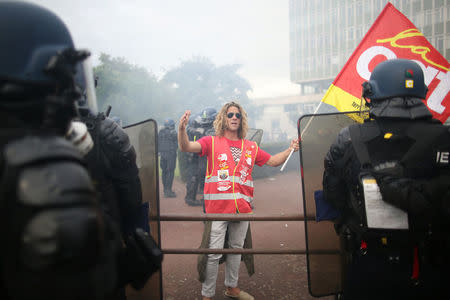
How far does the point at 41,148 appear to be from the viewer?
0.81 m

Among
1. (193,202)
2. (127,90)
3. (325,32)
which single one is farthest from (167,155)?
(325,32)

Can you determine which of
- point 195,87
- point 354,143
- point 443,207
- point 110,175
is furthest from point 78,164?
point 195,87

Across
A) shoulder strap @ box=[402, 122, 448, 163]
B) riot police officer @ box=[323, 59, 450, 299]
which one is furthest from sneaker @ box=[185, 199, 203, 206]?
shoulder strap @ box=[402, 122, 448, 163]

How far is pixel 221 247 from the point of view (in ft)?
9.57

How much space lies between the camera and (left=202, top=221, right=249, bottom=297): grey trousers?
2.86 m

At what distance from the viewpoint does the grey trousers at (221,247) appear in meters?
2.86

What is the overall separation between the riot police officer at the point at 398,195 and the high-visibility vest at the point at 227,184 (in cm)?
128

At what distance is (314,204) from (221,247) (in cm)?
108

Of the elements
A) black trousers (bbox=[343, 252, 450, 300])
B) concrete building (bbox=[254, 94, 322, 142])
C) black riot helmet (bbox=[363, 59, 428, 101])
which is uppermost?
black riot helmet (bbox=[363, 59, 428, 101])

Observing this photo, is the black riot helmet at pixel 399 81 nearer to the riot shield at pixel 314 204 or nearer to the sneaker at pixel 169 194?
the riot shield at pixel 314 204

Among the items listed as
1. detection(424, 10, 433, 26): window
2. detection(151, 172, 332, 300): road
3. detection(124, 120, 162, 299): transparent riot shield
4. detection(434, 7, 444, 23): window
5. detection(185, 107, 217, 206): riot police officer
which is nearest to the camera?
detection(124, 120, 162, 299): transparent riot shield

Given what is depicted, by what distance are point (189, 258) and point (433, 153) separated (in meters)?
3.72

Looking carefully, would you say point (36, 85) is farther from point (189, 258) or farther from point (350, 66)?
point (189, 258)

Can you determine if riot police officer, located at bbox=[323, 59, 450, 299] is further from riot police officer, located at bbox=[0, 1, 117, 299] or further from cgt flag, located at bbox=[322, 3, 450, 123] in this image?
riot police officer, located at bbox=[0, 1, 117, 299]
